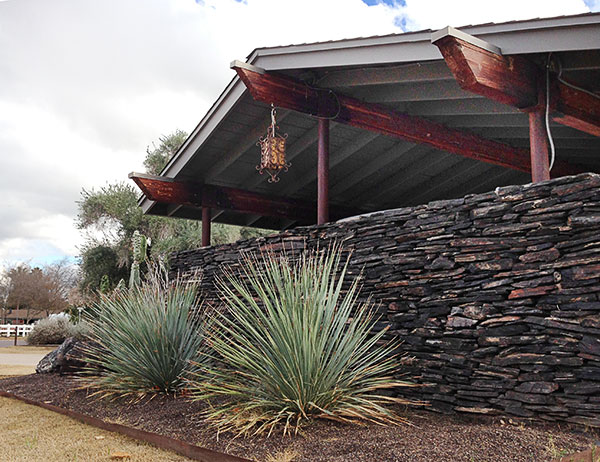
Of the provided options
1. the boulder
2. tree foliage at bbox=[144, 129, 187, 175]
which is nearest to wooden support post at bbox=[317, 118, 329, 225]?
the boulder

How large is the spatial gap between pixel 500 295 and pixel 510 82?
174 cm

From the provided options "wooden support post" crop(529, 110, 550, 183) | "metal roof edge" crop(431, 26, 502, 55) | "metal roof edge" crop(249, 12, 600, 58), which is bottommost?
"wooden support post" crop(529, 110, 550, 183)

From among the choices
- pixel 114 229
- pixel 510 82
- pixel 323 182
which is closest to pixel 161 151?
pixel 114 229

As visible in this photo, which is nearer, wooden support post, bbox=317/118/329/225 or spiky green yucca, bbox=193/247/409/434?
spiky green yucca, bbox=193/247/409/434

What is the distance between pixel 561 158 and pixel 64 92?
37.5 feet

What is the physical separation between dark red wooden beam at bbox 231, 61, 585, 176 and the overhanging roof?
13 centimetres

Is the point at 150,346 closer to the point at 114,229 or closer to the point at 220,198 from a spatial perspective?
the point at 220,198

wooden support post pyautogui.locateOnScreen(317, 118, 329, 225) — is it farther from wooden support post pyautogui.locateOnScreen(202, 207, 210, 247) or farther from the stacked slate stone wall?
wooden support post pyautogui.locateOnScreen(202, 207, 210, 247)

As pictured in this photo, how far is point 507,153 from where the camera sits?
714 cm

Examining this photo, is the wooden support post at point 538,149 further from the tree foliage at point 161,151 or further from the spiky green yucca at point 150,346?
the tree foliage at point 161,151

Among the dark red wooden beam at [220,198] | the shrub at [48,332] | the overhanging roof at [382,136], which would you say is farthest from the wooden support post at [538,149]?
the shrub at [48,332]

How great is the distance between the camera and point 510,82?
4262 millimetres

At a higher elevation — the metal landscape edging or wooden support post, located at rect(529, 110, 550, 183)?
wooden support post, located at rect(529, 110, 550, 183)

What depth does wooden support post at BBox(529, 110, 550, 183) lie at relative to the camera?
170 inches
